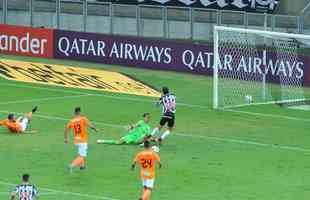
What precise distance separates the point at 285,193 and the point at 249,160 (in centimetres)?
460

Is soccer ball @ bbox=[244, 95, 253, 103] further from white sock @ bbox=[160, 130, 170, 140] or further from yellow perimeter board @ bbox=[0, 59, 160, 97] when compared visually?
white sock @ bbox=[160, 130, 170, 140]

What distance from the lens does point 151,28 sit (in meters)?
56.0

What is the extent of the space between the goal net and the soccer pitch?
1022 mm

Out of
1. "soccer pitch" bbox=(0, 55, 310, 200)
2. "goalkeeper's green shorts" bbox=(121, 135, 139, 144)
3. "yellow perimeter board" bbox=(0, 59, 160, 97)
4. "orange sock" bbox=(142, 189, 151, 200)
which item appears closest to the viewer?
"orange sock" bbox=(142, 189, 151, 200)

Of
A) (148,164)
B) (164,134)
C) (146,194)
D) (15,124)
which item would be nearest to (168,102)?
(164,134)

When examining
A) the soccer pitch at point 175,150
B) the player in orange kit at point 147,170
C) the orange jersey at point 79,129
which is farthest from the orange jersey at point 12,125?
the player in orange kit at point 147,170

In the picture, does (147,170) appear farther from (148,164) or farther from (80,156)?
(80,156)

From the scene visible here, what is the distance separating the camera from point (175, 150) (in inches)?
1389

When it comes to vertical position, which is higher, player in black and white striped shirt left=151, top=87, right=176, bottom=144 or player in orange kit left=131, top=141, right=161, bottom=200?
player in black and white striped shirt left=151, top=87, right=176, bottom=144

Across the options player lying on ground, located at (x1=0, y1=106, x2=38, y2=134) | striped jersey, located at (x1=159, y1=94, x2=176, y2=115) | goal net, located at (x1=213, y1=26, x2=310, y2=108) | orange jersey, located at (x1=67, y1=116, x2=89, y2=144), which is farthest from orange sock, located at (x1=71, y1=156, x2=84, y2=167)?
goal net, located at (x1=213, y1=26, x2=310, y2=108)

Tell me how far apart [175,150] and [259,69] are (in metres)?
12.6

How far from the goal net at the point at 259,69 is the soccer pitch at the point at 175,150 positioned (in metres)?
1.02

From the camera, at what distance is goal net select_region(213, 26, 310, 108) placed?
4516 centimetres

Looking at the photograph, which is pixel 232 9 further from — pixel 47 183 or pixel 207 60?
pixel 47 183
